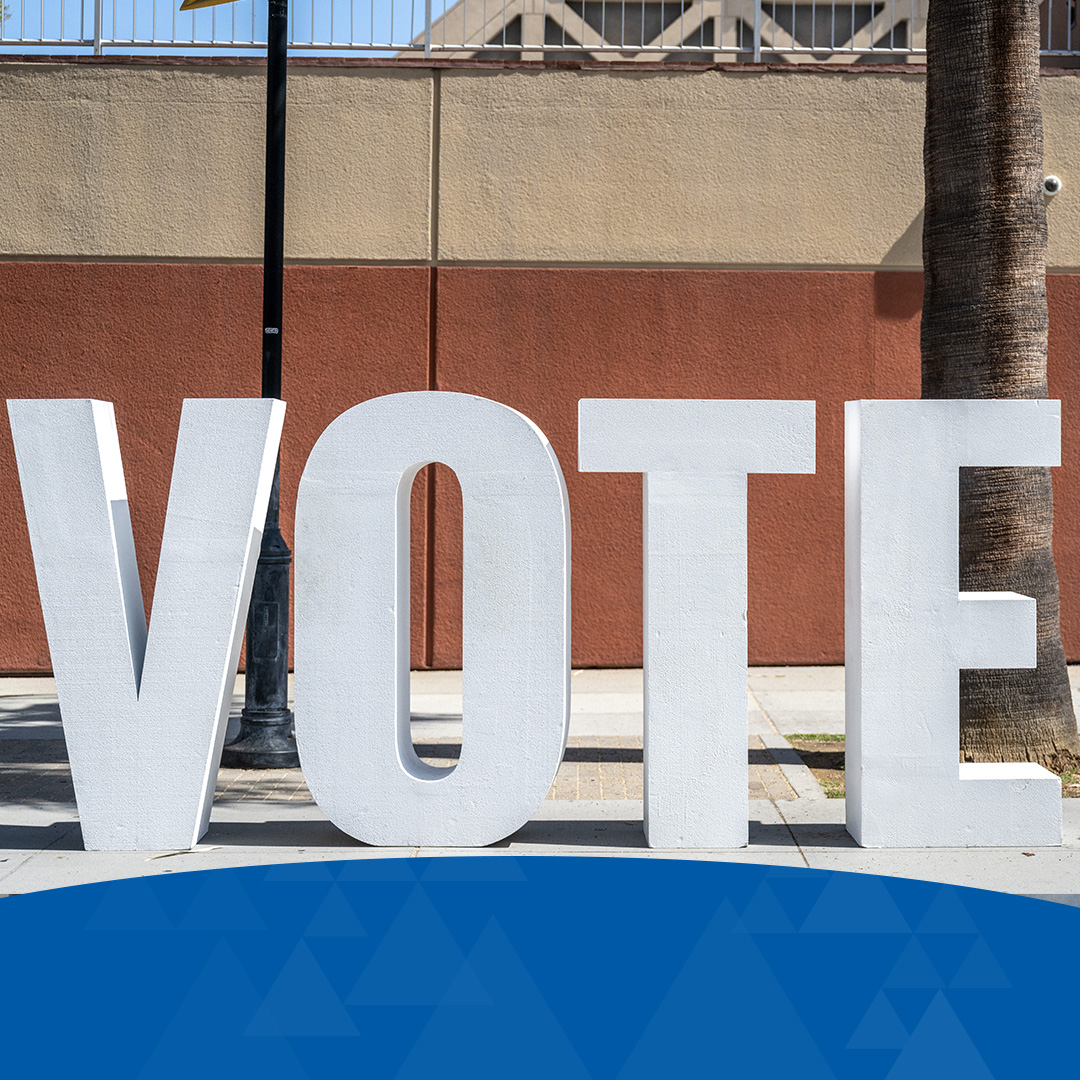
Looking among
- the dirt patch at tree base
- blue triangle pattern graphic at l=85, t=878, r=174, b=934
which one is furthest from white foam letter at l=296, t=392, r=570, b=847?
the dirt patch at tree base

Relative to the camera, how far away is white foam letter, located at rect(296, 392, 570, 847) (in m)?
5.58

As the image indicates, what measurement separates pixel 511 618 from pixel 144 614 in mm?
1637

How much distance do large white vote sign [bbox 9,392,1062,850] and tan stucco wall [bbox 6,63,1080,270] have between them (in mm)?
5823

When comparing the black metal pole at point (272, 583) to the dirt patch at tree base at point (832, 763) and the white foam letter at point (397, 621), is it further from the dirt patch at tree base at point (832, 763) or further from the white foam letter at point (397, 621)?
the dirt patch at tree base at point (832, 763)

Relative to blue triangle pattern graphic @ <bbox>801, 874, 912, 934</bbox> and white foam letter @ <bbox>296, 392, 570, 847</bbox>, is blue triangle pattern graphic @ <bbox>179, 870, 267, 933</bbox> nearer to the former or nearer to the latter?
white foam letter @ <bbox>296, 392, 570, 847</bbox>

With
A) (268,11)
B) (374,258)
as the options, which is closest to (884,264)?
(374,258)

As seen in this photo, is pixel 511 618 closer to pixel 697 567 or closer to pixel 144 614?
pixel 697 567

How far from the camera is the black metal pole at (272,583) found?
754 centimetres

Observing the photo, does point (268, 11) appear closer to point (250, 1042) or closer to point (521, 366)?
point (521, 366)

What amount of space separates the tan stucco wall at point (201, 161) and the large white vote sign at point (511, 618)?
582 cm

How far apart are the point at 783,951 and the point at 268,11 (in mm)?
6268

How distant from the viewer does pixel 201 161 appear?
433 inches

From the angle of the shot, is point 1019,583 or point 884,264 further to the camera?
point 884,264

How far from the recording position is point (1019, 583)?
265 inches
